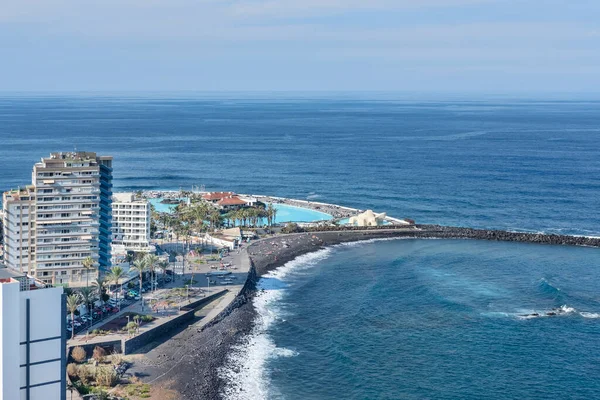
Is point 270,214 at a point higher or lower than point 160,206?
higher

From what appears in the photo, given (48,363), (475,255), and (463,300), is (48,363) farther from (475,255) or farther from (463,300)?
(475,255)

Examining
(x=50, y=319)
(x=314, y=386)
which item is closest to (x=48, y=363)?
(x=50, y=319)

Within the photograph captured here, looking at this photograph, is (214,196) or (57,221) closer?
(57,221)

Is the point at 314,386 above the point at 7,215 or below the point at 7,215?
below

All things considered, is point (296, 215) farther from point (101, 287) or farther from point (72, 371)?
point (72, 371)

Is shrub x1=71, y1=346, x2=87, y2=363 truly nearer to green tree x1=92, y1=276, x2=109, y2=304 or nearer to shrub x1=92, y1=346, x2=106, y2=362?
shrub x1=92, y1=346, x2=106, y2=362

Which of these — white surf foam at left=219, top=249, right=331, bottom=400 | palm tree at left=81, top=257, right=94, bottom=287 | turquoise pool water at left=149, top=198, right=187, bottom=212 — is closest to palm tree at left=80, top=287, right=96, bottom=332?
palm tree at left=81, top=257, right=94, bottom=287

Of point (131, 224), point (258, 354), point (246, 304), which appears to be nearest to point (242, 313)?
point (246, 304)
